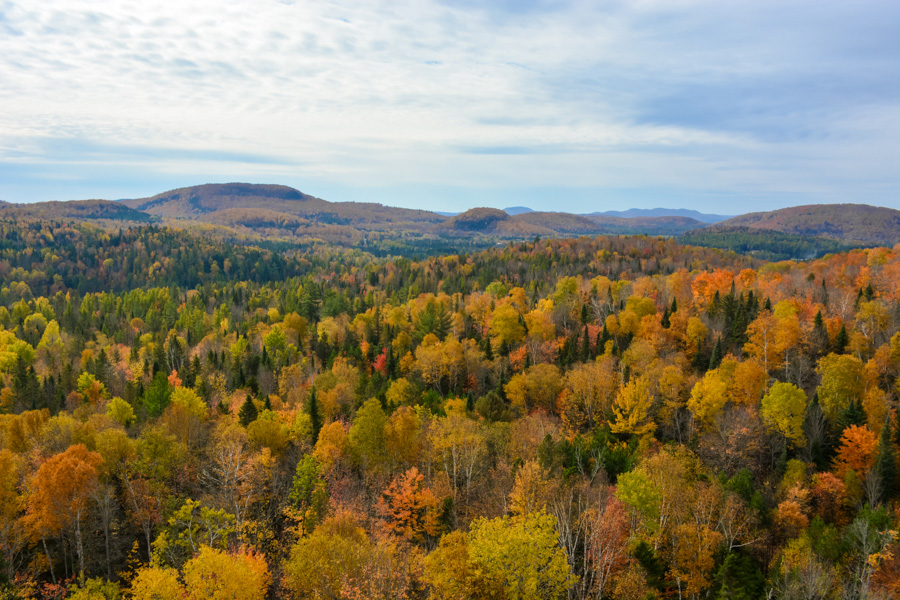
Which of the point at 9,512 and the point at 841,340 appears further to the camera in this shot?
the point at 841,340

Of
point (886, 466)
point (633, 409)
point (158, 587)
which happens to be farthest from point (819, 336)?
point (158, 587)

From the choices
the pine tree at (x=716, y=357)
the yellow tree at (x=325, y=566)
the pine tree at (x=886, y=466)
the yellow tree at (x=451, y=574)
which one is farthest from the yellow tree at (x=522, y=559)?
the pine tree at (x=716, y=357)

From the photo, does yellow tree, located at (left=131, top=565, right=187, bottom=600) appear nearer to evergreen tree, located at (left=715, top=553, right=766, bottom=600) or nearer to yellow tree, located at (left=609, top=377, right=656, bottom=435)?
evergreen tree, located at (left=715, top=553, right=766, bottom=600)

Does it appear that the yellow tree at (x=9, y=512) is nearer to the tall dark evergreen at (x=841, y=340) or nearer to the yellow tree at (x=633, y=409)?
the yellow tree at (x=633, y=409)

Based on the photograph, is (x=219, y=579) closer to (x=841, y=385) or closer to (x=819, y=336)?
(x=841, y=385)

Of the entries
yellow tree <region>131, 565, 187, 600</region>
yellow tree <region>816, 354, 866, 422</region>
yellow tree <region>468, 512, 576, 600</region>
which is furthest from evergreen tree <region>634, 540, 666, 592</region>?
yellow tree <region>816, 354, 866, 422</region>
